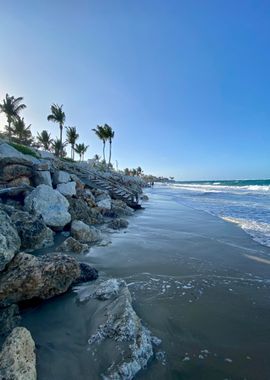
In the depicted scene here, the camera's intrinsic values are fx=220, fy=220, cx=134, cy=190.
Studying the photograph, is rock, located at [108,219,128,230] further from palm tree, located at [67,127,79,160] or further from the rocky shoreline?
palm tree, located at [67,127,79,160]

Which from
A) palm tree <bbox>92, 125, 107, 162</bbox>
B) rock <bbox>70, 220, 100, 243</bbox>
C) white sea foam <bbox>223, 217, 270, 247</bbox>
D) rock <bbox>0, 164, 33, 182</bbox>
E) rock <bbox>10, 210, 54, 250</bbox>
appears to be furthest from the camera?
palm tree <bbox>92, 125, 107, 162</bbox>

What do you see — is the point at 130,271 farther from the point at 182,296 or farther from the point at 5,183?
the point at 5,183

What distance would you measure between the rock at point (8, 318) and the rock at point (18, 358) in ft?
1.99

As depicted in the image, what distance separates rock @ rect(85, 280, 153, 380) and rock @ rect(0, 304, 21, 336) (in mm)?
1090

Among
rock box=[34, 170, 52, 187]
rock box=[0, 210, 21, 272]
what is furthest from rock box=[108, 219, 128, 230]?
rock box=[0, 210, 21, 272]

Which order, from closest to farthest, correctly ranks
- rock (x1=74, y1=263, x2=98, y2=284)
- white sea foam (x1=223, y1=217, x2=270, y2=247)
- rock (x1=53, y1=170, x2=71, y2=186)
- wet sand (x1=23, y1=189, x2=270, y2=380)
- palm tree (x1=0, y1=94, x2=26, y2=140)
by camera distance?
wet sand (x1=23, y1=189, x2=270, y2=380) < rock (x1=74, y1=263, x2=98, y2=284) < white sea foam (x1=223, y1=217, x2=270, y2=247) < rock (x1=53, y1=170, x2=71, y2=186) < palm tree (x1=0, y1=94, x2=26, y2=140)

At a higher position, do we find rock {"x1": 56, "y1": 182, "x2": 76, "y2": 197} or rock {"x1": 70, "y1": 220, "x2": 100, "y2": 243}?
rock {"x1": 56, "y1": 182, "x2": 76, "y2": 197}

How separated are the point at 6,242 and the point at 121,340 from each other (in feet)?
7.95

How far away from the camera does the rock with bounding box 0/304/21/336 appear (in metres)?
2.95

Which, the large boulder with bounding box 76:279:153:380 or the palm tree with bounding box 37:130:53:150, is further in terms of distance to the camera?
the palm tree with bounding box 37:130:53:150

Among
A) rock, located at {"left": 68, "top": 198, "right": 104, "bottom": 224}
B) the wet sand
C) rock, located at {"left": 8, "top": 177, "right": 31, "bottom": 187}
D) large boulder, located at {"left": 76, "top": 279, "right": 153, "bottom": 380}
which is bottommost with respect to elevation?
the wet sand

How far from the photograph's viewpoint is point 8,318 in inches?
123

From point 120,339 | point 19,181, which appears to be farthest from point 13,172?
point 120,339

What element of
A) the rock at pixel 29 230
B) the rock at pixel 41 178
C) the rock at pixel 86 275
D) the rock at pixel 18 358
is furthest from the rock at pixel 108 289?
the rock at pixel 41 178
